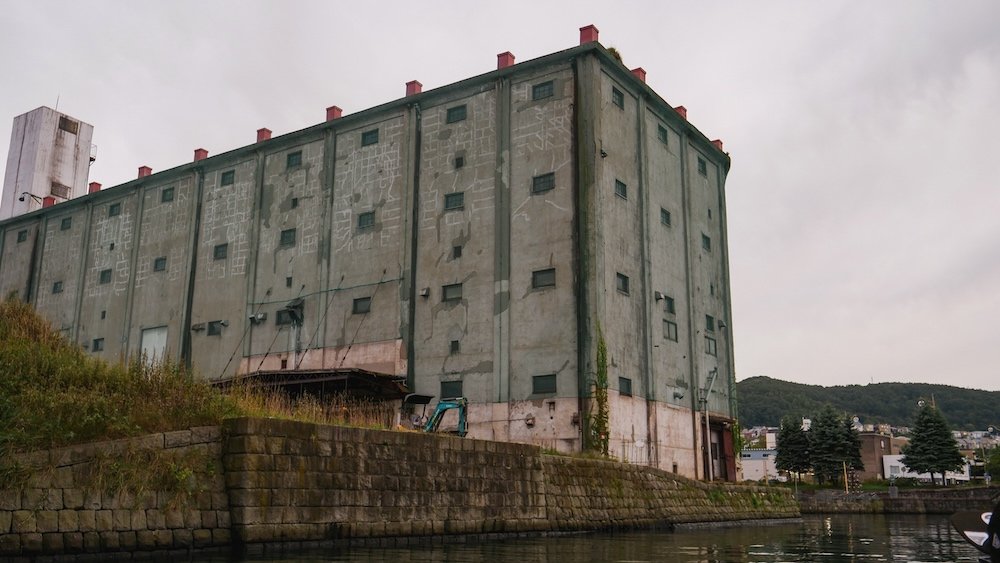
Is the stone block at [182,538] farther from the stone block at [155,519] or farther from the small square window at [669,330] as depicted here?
the small square window at [669,330]

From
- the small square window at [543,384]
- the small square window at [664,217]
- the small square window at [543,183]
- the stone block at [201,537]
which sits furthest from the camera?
the small square window at [664,217]

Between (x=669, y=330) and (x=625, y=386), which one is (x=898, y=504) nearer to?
(x=669, y=330)

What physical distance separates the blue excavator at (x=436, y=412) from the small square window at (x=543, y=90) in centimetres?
1225

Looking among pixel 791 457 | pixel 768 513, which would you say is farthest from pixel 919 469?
pixel 768 513

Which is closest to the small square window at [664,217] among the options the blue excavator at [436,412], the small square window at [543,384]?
the small square window at [543,384]

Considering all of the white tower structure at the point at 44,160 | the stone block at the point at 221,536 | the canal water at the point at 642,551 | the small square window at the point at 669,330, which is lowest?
the canal water at the point at 642,551

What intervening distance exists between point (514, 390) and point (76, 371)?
18.3 m

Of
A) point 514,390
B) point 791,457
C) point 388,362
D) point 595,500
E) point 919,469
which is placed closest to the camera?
point 595,500

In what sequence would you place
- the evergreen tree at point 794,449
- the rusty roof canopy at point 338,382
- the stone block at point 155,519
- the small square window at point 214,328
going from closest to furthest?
1. the stone block at point 155,519
2. the rusty roof canopy at point 338,382
3. the small square window at point 214,328
4. the evergreen tree at point 794,449

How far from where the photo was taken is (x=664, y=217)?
122 ft

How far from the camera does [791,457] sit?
267ft

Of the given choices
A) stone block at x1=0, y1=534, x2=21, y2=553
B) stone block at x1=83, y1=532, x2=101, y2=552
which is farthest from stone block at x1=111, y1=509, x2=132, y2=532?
stone block at x1=0, y1=534, x2=21, y2=553

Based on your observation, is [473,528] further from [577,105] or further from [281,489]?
[577,105]

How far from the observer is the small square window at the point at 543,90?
33.5 metres
